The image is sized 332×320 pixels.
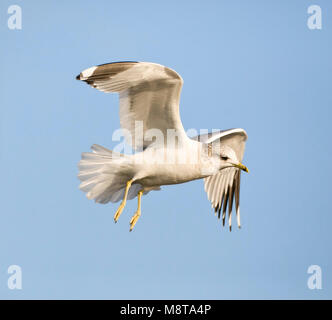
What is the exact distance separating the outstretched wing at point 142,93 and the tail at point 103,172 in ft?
1.13

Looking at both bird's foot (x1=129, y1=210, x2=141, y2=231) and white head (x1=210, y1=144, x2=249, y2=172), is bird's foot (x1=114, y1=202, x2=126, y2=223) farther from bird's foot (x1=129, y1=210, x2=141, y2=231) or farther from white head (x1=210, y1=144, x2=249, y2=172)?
white head (x1=210, y1=144, x2=249, y2=172)

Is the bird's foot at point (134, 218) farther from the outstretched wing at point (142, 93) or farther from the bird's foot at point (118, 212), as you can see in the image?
the outstretched wing at point (142, 93)

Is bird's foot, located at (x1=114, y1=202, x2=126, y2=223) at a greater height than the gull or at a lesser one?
lesser

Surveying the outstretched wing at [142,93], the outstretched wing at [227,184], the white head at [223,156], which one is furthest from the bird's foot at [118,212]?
the outstretched wing at [227,184]

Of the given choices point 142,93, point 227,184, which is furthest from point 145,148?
point 227,184

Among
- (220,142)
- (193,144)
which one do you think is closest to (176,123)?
(193,144)

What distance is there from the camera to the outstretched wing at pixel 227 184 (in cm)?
954

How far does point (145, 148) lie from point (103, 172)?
0.60 m

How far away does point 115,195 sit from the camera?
28.3 feet

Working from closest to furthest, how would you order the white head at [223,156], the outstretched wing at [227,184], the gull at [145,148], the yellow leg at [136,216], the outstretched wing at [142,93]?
1. the outstretched wing at [142,93]
2. the gull at [145,148]
3. the yellow leg at [136,216]
4. the white head at [223,156]
5. the outstretched wing at [227,184]

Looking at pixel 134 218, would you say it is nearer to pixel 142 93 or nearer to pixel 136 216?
pixel 136 216

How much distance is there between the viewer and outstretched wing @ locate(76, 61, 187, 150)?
735 cm

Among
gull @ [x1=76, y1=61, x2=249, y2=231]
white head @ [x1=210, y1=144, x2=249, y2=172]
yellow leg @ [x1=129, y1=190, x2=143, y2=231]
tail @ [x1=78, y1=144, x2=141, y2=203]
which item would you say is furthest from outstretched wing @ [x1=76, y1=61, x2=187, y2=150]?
yellow leg @ [x1=129, y1=190, x2=143, y2=231]

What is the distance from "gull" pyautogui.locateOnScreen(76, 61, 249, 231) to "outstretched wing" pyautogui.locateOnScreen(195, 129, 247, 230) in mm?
1019
